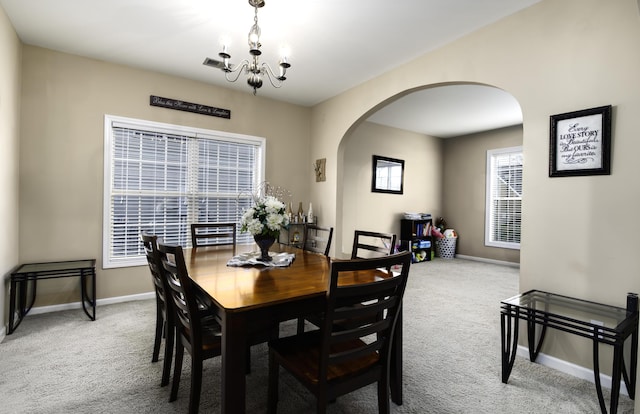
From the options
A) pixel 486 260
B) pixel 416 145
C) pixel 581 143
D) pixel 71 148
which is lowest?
pixel 486 260

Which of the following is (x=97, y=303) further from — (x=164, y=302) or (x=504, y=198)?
(x=504, y=198)

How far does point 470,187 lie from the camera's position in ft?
22.0

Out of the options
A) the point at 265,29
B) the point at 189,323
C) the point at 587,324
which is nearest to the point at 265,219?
the point at 189,323

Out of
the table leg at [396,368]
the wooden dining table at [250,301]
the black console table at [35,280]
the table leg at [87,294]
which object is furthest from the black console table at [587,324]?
the black console table at [35,280]

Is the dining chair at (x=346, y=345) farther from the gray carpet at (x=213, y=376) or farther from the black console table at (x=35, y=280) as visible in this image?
the black console table at (x=35, y=280)

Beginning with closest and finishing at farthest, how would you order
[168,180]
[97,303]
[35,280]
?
[35,280] → [97,303] → [168,180]

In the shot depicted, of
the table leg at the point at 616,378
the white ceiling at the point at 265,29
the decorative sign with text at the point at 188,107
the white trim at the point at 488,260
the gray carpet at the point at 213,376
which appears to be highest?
the white ceiling at the point at 265,29

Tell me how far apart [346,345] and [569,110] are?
7.29 ft

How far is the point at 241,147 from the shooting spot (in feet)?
14.7

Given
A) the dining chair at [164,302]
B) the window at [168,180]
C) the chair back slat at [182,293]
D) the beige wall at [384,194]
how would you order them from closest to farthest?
the chair back slat at [182,293] → the dining chair at [164,302] → the window at [168,180] → the beige wall at [384,194]

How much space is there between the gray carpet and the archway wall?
50 centimetres

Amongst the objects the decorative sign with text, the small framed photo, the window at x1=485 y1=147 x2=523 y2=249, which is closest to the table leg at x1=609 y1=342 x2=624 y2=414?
the small framed photo

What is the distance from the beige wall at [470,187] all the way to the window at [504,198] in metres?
0.11

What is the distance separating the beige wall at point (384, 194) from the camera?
573 centimetres
